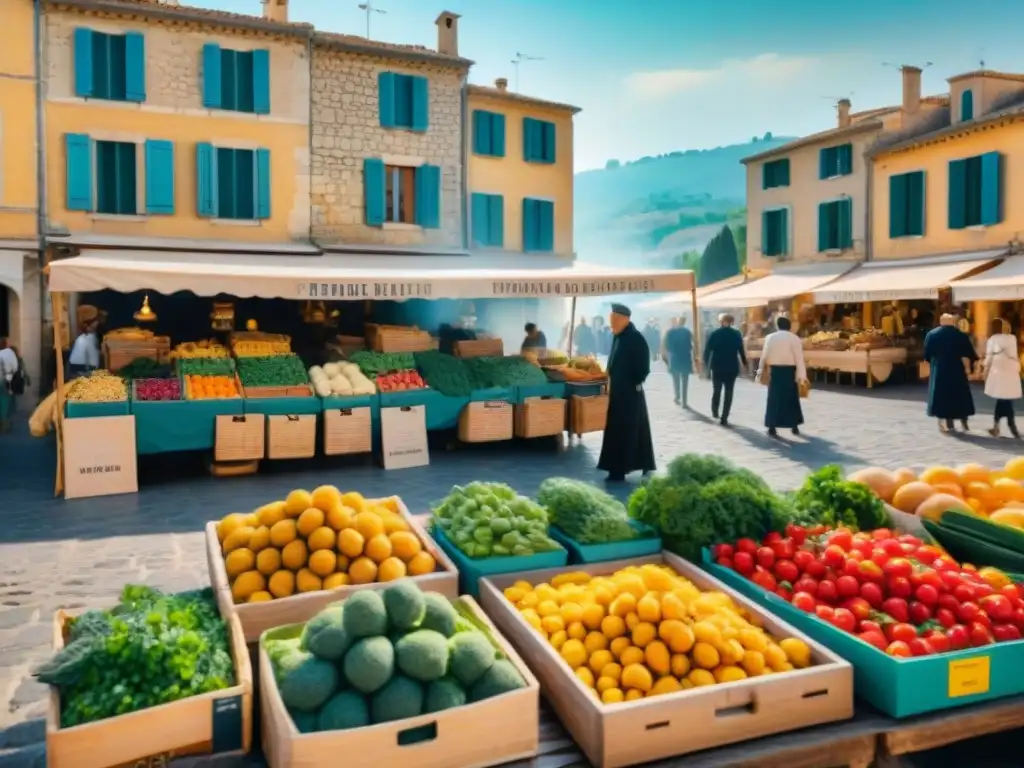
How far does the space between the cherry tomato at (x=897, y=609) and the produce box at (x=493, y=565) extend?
4.41 ft

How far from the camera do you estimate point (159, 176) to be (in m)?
16.2

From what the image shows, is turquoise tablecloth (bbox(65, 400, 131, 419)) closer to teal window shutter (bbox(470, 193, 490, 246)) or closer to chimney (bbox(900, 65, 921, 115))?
teal window shutter (bbox(470, 193, 490, 246))

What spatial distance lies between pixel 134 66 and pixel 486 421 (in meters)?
10.9

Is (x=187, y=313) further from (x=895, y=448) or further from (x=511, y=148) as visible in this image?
(x=895, y=448)

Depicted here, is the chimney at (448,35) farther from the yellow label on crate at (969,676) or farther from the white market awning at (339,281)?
the yellow label on crate at (969,676)

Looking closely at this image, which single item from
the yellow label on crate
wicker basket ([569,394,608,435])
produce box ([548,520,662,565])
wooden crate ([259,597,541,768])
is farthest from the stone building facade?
the yellow label on crate

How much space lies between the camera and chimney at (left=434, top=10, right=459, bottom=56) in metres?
19.9

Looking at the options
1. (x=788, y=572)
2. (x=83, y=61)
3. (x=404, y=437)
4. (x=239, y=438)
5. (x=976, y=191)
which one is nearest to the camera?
(x=788, y=572)

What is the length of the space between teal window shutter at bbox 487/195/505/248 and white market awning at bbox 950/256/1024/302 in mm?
9853

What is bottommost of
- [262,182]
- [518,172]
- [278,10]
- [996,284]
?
[996,284]

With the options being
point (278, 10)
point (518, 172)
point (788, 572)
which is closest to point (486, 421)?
point (788, 572)

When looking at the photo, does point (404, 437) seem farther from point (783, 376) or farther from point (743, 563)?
point (743, 563)

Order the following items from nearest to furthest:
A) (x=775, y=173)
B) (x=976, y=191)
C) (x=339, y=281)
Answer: (x=339, y=281)
(x=976, y=191)
(x=775, y=173)

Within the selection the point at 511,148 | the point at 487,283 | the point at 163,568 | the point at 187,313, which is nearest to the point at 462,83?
the point at 511,148
